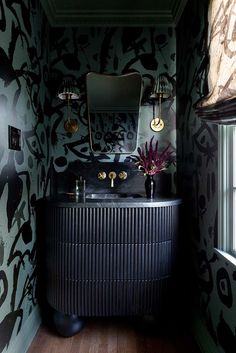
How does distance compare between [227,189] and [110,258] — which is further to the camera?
[110,258]

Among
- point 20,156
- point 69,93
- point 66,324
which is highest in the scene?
point 69,93

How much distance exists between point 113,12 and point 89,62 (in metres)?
0.43

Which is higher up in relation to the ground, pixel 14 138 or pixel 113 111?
pixel 113 111

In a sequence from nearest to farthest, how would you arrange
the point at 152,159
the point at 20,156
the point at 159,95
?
the point at 20,156
the point at 152,159
the point at 159,95

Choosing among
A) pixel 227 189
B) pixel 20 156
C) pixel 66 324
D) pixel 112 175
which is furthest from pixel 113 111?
pixel 66 324

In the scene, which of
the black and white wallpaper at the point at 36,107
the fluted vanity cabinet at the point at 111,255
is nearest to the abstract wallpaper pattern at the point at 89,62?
the black and white wallpaper at the point at 36,107

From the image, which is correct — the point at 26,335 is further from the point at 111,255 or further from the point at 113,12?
the point at 113,12

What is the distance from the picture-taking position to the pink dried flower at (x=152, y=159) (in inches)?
75.0

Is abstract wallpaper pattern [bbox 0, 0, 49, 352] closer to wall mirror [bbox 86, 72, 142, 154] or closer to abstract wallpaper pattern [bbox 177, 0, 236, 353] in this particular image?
wall mirror [bbox 86, 72, 142, 154]

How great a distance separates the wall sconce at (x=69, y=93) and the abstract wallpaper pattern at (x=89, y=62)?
5 centimetres

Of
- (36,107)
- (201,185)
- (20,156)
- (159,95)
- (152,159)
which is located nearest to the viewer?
(20,156)

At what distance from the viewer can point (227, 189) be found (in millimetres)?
1407

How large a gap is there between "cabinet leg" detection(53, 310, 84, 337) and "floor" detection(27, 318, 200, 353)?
4 centimetres

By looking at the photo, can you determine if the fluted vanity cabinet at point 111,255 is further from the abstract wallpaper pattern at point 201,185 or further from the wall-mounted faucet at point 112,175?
the wall-mounted faucet at point 112,175
